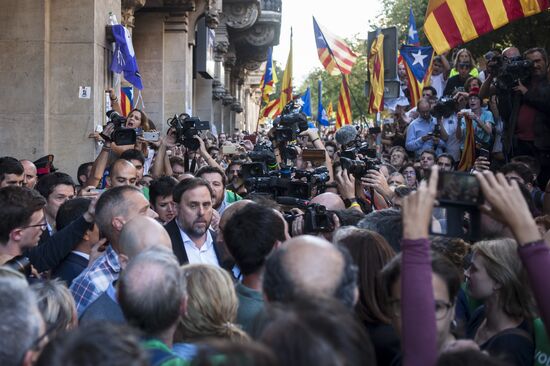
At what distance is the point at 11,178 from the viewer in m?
6.98

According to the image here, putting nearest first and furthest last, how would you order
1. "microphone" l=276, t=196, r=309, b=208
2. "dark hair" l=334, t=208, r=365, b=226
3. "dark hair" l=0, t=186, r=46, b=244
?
"dark hair" l=0, t=186, r=46, b=244 < "dark hair" l=334, t=208, r=365, b=226 < "microphone" l=276, t=196, r=309, b=208

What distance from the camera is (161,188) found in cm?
697

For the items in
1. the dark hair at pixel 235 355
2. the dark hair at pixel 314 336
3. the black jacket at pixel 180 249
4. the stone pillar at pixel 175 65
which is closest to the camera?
the dark hair at pixel 235 355

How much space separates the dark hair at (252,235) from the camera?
392 cm

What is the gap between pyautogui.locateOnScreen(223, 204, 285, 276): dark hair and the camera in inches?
154

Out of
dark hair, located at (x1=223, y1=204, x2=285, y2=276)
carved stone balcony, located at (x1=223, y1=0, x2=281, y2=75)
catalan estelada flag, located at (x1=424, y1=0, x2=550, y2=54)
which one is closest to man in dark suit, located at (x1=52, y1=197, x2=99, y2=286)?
dark hair, located at (x1=223, y1=204, x2=285, y2=276)

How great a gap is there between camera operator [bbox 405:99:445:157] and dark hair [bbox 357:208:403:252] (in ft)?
21.0

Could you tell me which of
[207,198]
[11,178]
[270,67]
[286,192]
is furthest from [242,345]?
[270,67]

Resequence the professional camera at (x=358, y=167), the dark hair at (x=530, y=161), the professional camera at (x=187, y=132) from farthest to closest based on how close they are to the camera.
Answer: the professional camera at (x=187, y=132) → the dark hair at (x=530, y=161) → the professional camera at (x=358, y=167)

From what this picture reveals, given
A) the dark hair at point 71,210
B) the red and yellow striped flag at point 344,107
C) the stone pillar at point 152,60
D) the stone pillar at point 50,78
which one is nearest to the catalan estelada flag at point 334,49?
the red and yellow striped flag at point 344,107

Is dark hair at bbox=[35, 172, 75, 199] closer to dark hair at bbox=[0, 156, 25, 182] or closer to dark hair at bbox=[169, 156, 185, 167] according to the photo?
dark hair at bbox=[0, 156, 25, 182]

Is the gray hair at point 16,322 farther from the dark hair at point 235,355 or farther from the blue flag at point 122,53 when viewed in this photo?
the blue flag at point 122,53

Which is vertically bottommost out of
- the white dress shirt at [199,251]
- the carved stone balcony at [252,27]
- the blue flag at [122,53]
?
the white dress shirt at [199,251]

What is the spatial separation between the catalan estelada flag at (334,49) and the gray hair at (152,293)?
50.6 feet
